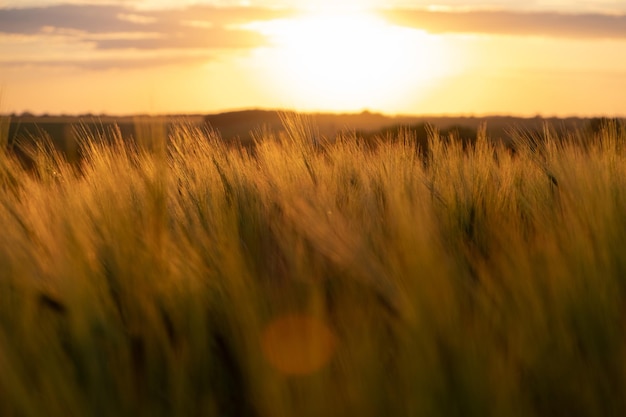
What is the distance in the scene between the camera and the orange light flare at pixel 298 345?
162cm

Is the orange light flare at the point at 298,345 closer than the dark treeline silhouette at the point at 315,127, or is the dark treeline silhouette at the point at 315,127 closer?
the orange light flare at the point at 298,345

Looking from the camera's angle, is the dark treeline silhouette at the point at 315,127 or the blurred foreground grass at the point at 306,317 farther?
the dark treeline silhouette at the point at 315,127

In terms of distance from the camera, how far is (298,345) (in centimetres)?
167

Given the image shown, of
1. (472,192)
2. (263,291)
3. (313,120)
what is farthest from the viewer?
(313,120)

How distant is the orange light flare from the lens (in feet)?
5.31

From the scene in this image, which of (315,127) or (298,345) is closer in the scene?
(298,345)

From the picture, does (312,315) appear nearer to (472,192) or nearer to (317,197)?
(317,197)

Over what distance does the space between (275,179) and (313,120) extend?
45.0 inches

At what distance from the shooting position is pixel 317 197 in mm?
2451

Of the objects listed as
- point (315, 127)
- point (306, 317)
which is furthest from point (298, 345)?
point (315, 127)

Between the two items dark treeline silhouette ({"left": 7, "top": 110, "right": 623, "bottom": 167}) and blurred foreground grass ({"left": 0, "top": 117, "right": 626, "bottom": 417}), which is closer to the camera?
blurred foreground grass ({"left": 0, "top": 117, "right": 626, "bottom": 417})

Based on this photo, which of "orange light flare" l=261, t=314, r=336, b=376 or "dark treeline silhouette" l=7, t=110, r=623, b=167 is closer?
"orange light flare" l=261, t=314, r=336, b=376

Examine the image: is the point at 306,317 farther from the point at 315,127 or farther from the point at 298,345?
the point at 315,127

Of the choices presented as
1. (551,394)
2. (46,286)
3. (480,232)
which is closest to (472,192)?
(480,232)
